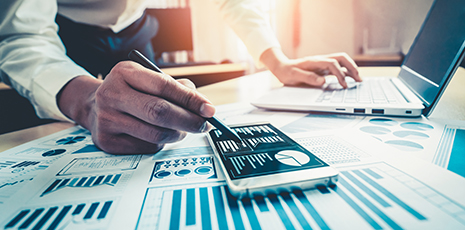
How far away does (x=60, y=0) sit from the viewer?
A: 80 centimetres

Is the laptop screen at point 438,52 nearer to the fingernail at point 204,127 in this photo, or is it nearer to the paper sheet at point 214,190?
the paper sheet at point 214,190

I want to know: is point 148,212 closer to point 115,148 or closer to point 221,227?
point 221,227

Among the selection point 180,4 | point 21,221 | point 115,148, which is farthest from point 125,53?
point 180,4

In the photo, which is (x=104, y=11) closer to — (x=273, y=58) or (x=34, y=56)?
(x=34, y=56)

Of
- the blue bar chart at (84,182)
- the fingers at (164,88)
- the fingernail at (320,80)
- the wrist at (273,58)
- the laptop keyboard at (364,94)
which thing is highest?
the wrist at (273,58)

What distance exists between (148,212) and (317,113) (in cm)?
43

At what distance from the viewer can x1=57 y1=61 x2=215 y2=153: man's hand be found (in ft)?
1.07

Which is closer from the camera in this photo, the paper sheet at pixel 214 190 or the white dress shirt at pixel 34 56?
the paper sheet at pixel 214 190

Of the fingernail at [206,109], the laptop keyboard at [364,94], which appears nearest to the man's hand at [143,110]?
the fingernail at [206,109]

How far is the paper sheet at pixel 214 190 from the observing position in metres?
0.21

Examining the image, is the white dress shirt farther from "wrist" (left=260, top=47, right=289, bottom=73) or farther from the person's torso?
"wrist" (left=260, top=47, right=289, bottom=73)

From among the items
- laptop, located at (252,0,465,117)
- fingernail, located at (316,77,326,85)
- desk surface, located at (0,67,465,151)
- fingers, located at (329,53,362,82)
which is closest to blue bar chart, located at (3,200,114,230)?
desk surface, located at (0,67,465,151)

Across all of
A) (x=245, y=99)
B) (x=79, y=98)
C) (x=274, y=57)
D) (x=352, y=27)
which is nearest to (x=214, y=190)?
(x=79, y=98)

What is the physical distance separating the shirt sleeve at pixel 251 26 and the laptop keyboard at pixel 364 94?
32cm
